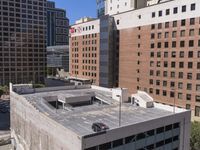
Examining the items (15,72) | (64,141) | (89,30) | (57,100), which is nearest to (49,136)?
(64,141)

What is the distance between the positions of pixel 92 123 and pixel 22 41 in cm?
11827

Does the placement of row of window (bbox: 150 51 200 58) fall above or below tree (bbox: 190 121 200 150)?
above

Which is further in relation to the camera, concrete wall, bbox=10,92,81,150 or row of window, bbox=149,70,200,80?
row of window, bbox=149,70,200,80

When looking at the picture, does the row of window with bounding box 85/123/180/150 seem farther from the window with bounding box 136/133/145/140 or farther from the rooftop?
the rooftop

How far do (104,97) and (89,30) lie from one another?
55567mm

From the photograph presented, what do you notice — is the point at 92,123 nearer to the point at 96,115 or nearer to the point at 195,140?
the point at 96,115

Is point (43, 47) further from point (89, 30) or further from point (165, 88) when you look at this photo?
point (165, 88)

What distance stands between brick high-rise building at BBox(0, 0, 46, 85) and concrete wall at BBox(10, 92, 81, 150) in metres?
88.3

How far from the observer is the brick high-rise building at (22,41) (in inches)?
5320

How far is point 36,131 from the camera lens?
1569 inches

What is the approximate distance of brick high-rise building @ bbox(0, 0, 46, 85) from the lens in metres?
135

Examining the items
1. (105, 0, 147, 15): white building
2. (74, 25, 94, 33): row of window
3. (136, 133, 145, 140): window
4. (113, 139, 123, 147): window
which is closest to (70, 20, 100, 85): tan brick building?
(74, 25, 94, 33): row of window

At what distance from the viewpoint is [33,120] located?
40.6m

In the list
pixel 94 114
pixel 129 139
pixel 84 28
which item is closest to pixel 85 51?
pixel 84 28
